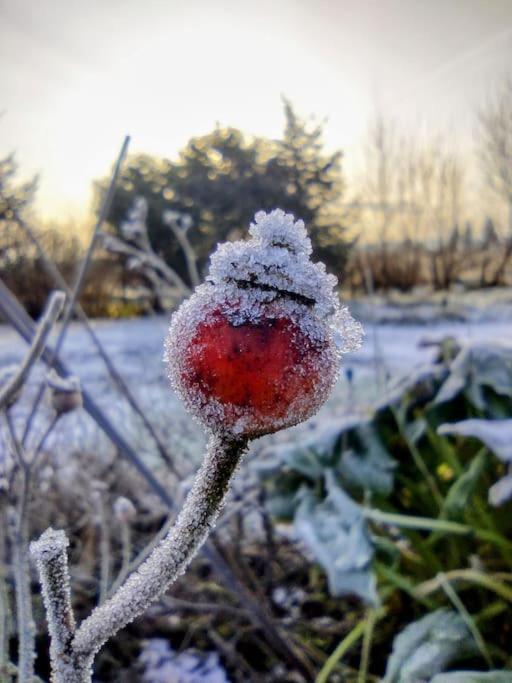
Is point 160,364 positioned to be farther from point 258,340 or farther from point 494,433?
point 258,340

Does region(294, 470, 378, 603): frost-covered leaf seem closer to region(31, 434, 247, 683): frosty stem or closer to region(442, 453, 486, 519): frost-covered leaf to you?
region(442, 453, 486, 519): frost-covered leaf

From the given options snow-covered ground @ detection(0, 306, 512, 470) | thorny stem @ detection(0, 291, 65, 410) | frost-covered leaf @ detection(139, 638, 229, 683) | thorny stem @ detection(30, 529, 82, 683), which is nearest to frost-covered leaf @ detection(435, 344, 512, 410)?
snow-covered ground @ detection(0, 306, 512, 470)

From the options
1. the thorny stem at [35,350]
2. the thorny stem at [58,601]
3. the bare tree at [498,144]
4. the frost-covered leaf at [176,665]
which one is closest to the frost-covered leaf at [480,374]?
the frost-covered leaf at [176,665]

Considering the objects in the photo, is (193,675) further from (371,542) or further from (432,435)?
(432,435)

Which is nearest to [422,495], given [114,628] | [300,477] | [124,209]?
[300,477]

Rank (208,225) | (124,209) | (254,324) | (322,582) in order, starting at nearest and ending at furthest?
1. (254,324)
2. (322,582)
3. (208,225)
4. (124,209)
